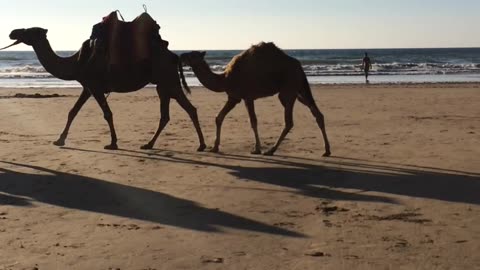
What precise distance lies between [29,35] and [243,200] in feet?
18.1

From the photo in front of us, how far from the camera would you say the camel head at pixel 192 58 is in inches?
411

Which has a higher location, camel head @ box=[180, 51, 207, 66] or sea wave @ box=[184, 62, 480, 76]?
camel head @ box=[180, 51, 207, 66]

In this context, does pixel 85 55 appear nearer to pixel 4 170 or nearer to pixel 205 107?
pixel 4 170

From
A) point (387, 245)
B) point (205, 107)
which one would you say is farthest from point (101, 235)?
point (205, 107)

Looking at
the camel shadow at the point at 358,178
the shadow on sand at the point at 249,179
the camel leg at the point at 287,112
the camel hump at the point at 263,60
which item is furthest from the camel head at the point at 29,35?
the camel leg at the point at 287,112

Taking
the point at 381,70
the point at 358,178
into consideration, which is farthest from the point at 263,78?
the point at 381,70

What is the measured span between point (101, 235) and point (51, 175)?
306 centimetres

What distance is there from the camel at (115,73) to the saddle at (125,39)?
0.11 meters

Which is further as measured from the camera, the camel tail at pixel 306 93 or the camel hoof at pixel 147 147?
the camel hoof at pixel 147 147

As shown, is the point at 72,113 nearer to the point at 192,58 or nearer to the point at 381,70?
the point at 192,58

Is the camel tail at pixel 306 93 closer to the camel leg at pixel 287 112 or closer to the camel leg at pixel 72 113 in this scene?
the camel leg at pixel 287 112

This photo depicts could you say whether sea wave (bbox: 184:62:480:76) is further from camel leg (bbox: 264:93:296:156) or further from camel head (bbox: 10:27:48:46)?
camel leg (bbox: 264:93:296:156)

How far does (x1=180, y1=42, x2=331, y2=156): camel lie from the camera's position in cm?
1012

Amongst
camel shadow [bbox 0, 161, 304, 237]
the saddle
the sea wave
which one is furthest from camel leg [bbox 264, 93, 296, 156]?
the sea wave
